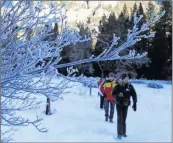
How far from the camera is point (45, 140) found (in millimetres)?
10180

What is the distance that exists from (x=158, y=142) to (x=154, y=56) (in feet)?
110

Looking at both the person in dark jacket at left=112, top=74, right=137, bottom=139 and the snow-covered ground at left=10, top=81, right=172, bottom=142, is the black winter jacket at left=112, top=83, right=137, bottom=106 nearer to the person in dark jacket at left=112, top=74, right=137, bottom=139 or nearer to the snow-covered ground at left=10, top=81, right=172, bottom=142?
the person in dark jacket at left=112, top=74, right=137, bottom=139

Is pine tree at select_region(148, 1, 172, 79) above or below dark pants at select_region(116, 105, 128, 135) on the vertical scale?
above

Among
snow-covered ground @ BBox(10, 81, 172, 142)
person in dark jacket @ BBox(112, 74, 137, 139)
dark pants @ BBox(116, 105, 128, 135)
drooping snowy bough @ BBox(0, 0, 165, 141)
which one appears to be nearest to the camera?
drooping snowy bough @ BBox(0, 0, 165, 141)

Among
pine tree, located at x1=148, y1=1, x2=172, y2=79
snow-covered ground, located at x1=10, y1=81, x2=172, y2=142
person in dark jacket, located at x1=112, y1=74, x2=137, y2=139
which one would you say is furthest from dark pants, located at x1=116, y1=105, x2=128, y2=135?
pine tree, located at x1=148, y1=1, x2=172, y2=79

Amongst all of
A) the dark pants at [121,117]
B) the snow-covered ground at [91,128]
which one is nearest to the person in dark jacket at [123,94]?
the dark pants at [121,117]

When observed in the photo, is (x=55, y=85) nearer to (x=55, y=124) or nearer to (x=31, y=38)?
(x=31, y=38)

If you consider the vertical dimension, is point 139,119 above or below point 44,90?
below

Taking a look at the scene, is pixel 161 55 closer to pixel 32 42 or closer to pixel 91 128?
pixel 91 128

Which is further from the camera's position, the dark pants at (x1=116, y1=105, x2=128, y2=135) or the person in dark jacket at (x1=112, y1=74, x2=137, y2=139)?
the dark pants at (x1=116, y1=105, x2=128, y2=135)

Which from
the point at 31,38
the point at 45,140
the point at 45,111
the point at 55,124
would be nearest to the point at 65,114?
the point at 45,111

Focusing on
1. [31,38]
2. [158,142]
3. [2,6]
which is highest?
[2,6]

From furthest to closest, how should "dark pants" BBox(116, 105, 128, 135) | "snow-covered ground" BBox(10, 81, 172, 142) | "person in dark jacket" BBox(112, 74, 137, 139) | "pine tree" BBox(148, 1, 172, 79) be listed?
"pine tree" BBox(148, 1, 172, 79), "snow-covered ground" BBox(10, 81, 172, 142), "dark pants" BBox(116, 105, 128, 135), "person in dark jacket" BBox(112, 74, 137, 139)

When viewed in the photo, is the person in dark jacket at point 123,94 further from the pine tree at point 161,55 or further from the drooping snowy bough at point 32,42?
the pine tree at point 161,55
